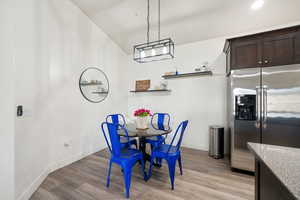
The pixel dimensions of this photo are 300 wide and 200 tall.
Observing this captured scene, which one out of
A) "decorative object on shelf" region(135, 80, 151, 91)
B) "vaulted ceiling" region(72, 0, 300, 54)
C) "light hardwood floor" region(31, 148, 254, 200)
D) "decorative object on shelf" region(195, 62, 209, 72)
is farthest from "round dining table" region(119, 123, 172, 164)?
"vaulted ceiling" region(72, 0, 300, 54)

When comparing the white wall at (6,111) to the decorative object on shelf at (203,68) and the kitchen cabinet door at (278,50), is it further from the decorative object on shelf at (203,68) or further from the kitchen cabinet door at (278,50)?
the kitchen cabinet door at (278,50)

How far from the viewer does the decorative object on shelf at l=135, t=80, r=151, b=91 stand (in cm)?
449

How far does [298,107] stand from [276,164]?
6.52ft

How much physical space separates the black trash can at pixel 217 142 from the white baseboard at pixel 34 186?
337cm

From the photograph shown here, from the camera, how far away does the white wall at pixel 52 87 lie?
1.86m

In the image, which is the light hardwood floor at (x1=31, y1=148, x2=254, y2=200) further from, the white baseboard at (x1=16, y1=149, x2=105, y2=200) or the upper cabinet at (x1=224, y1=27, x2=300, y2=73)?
the upper cabinet at (x1=224, y1=27, x2=300, y2=73)

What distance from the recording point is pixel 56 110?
265cm

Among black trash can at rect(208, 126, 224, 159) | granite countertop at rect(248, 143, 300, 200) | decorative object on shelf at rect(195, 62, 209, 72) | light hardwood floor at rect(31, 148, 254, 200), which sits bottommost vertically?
light hardwood floor at rect(31, 148, 254, 200)

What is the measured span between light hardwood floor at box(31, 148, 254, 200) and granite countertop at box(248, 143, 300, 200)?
1228 mm

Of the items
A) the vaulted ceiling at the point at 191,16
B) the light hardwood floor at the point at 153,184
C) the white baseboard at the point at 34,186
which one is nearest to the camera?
the white baseboard at the point at 34,186

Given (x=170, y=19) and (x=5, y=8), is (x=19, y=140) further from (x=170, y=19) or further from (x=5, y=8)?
(x=170, y=19)

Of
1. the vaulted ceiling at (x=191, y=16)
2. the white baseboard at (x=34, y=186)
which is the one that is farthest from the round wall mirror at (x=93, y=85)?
the white baseboard at (x=34, y=186)

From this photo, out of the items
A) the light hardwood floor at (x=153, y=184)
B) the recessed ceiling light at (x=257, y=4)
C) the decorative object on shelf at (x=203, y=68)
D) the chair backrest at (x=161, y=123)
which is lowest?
the light hardwood floor at (x=153, y=184)

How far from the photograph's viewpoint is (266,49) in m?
2.37
